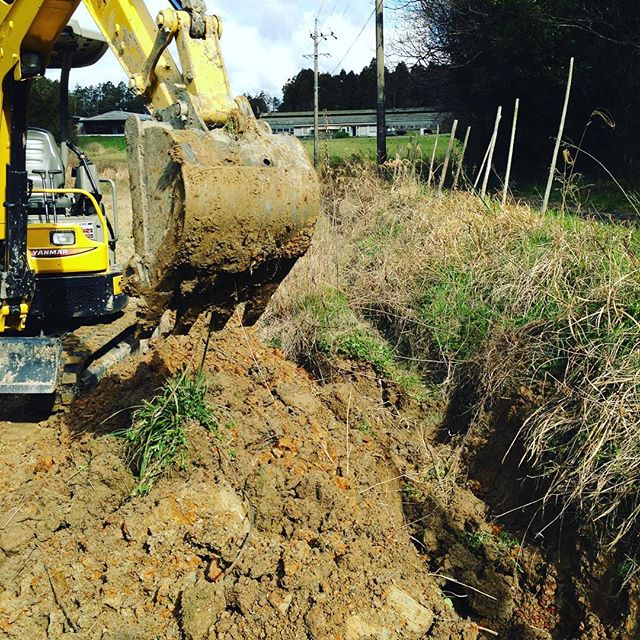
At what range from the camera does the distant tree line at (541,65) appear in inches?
652

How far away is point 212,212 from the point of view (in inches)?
139

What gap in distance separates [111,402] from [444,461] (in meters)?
2.58

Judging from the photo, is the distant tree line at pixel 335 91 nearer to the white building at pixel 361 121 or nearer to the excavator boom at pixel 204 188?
the white building at pixel 361 121

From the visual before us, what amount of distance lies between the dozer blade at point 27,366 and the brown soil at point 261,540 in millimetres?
342

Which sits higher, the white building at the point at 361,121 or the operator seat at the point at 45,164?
the operator seat at the point at 45,164

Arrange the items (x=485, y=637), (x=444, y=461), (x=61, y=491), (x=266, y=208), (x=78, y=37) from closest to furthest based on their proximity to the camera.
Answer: (x=266, y=208), (x=485, y=637), (x=61, y=491), (x=444, y=461), (x=78, y=37)

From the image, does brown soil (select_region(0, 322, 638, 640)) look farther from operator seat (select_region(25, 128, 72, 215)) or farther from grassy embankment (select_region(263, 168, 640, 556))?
operator seat (select_region(25, 128, 72, 215))

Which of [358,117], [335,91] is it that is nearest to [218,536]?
[358,117]

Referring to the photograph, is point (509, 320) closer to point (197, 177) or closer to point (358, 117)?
point (197, 177)

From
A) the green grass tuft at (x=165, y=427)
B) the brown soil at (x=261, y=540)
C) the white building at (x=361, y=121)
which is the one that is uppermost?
the white building at (x=361, y=121)

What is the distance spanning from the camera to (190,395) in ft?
15.5

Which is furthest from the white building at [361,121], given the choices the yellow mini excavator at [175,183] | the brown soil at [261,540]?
the brown soil at [261,540]

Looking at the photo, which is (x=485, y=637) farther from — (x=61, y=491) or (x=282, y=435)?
(x=61, y=491)

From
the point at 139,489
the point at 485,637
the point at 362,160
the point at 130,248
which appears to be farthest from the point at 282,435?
the point at 362,160
